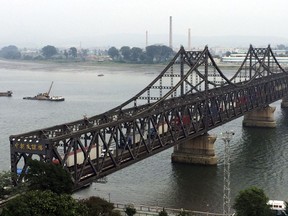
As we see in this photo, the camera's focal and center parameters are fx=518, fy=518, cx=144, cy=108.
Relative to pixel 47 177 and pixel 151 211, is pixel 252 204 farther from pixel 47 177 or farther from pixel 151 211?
pixel 47 177

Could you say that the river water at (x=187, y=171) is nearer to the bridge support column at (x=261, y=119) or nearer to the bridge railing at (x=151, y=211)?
the bridge support column at (x=261, y=119)

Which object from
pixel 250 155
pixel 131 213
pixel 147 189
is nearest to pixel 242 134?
pixel 250 155

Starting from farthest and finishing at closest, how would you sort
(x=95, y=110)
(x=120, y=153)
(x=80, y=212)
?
(x=95, y=110)
(x=120, y=153)
(x=80, y=212)

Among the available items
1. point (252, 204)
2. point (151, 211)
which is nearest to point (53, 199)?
point (151, 211)

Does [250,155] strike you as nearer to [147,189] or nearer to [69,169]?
[147,189]

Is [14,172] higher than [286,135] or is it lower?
higher

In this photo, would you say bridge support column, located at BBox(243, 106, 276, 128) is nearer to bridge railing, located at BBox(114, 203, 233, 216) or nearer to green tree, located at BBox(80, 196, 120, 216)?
bridge railing, located at BBox(114, 203, 233, 216)
